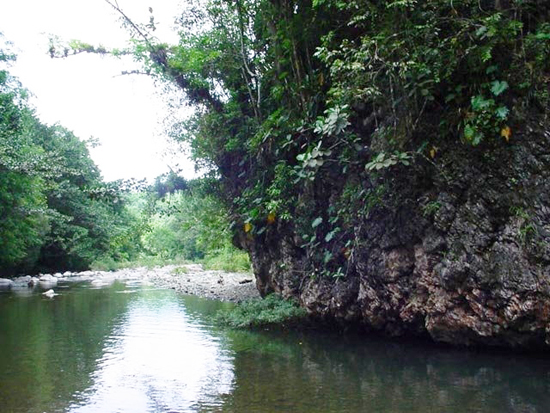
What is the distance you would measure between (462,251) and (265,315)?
429 cm

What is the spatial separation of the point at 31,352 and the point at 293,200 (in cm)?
497

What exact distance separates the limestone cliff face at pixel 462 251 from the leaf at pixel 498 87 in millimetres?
551

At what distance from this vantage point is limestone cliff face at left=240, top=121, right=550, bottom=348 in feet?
18.3

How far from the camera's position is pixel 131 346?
26.5 feet

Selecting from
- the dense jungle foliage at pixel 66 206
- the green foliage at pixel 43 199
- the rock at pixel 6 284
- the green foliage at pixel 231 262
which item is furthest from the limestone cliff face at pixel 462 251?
the green foliage at pixel 231 262

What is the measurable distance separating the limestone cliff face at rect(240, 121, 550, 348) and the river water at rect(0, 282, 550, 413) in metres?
0.49

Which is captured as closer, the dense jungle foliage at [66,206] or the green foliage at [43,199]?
the dense jungle foliage at [66,206]

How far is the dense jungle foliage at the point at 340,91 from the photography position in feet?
19.4

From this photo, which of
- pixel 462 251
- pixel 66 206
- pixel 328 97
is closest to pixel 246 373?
pixel 462 251

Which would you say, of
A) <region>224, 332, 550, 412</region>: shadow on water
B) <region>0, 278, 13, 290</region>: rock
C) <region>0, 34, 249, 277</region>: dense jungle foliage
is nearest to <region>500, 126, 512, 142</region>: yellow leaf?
<region>224, 332, 550, 412</region>: shadow on water

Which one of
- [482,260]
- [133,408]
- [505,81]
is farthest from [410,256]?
[133,408]

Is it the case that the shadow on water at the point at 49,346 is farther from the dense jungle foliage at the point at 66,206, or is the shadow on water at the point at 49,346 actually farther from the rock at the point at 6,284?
the rock at the point at 6,284

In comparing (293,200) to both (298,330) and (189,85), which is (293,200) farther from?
(189,85)

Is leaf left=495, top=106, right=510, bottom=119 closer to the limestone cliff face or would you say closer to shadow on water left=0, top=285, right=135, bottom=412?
the limestone cliff face
